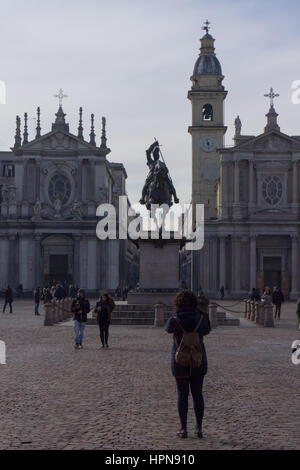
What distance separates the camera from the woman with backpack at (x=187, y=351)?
9.86 metres

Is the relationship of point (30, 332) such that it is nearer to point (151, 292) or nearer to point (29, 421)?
point (151, 292)

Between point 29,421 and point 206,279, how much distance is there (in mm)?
63637

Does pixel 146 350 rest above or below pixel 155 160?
below

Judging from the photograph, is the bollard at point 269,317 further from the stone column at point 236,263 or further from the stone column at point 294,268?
the stone column at point 294,268

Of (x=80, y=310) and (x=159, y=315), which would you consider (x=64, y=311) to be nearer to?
(x=159, y=315)

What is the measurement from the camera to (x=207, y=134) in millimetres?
86688

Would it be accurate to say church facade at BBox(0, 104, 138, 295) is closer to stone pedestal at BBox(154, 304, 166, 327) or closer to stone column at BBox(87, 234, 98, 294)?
stone column at BBox(87, 234, 98, 294)

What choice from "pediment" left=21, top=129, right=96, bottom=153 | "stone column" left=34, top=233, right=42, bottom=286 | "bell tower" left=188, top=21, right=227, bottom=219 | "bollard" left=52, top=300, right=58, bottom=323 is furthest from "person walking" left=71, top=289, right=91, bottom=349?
"bell tower" left=188, top=21, right=227, bottom=219

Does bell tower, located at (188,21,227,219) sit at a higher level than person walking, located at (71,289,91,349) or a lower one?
higher

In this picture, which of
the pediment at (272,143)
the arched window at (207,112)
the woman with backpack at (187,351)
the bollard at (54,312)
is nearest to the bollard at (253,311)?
the bollard at (54,312)

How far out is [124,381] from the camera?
50.6 feet

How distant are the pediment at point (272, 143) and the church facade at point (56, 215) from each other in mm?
14662

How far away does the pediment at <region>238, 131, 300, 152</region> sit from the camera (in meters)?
74.2
